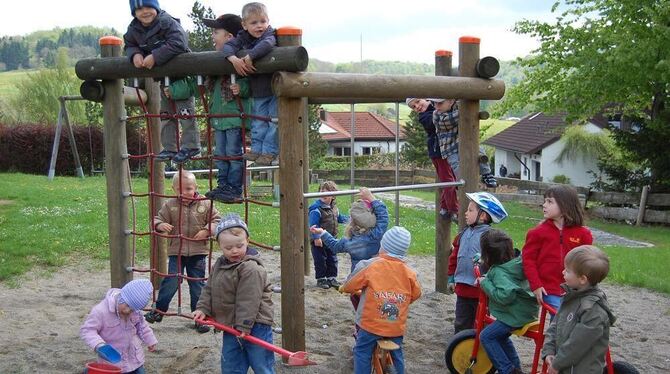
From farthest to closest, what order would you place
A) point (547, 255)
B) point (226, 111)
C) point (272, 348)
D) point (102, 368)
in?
point (226, 111) < point (547, 255) < point (102, 368) < point (272, 348)

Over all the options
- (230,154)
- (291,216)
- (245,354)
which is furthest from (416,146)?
(245,354)

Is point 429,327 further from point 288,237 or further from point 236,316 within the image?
point 236,316

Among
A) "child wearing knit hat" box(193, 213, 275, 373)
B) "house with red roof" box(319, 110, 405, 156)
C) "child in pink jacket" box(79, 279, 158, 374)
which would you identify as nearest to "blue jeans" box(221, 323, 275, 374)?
"child wearing knit hat" box(193, 213, 275, 373)

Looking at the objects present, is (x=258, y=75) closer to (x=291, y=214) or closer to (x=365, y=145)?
(x=291, y=214)

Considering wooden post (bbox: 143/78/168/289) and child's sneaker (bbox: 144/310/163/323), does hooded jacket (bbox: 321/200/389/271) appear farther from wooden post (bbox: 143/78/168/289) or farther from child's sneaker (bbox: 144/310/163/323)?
wooden post (bbox: 143/78/168/289)

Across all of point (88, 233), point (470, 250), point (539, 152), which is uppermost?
point (539, 152)

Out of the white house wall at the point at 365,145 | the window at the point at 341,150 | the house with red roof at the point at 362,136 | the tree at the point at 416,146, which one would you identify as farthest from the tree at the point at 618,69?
the window at the point at 341,150

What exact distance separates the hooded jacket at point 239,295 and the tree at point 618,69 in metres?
14.8

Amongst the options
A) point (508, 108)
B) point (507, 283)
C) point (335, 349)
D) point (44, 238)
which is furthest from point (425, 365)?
point (508, 108)

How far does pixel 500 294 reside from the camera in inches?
169

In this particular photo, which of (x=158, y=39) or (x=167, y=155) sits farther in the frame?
(x=167, y=155)

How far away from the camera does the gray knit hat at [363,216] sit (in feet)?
17.4

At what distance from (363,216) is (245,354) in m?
1.54

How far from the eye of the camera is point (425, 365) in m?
5.17
